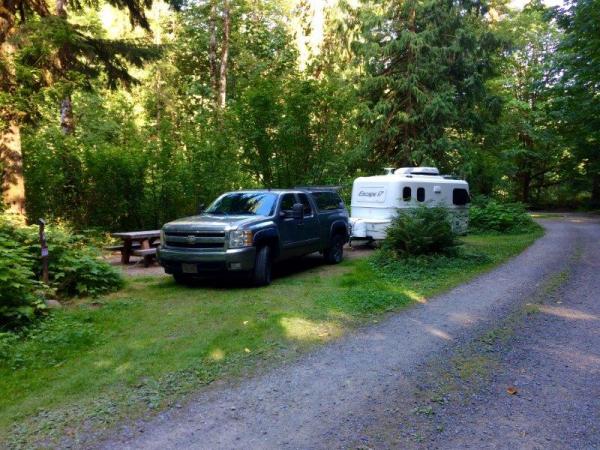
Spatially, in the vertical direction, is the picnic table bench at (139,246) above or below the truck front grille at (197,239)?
below

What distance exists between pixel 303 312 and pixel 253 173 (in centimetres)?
1010

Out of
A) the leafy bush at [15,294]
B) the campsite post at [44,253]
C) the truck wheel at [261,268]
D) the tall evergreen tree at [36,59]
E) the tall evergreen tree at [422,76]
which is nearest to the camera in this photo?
the leafy bush at [15,294]

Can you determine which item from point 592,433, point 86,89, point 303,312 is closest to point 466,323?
point 303,312

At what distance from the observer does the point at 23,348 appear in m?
5.15

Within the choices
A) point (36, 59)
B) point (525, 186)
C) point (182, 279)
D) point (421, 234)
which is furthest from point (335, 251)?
point (525, 186)

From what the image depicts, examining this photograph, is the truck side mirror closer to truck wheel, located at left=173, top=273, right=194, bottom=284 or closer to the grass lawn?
the grass lawn

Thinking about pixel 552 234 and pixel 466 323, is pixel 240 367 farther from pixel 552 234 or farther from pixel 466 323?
pixel 552 234

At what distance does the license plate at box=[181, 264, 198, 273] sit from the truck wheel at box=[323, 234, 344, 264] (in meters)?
4.03

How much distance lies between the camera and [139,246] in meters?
12.0

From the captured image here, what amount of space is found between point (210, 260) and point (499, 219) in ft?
45.9

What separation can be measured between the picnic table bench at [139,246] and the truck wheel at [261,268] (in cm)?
341

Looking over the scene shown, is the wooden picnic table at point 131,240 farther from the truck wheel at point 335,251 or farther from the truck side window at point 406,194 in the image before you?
the truck side window at point 406,194

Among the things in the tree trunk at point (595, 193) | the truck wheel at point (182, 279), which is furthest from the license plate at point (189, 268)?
the tree trunk at point (595, 193)

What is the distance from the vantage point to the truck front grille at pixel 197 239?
8.15 metres
